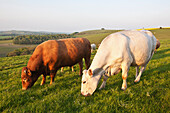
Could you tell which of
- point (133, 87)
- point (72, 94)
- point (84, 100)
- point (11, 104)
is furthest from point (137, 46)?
point (11, 104)

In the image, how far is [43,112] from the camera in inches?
144

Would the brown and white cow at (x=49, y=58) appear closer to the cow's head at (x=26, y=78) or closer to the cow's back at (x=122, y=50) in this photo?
the cow's head at (x=26, y=78)

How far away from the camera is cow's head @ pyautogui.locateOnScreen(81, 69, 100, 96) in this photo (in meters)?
4.18

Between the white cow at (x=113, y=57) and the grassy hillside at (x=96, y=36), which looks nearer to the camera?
the white cow at (x=113, y=57)

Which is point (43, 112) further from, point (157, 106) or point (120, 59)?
point (157, 106)

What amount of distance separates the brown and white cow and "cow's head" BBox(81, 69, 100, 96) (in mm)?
2504

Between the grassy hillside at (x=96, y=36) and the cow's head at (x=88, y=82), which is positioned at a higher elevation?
the grassy hillside at (x=96, y=36)

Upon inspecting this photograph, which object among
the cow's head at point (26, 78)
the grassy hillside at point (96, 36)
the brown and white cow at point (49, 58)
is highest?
the grassy hillside at point (96, 36)

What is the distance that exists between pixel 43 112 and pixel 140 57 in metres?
4.65

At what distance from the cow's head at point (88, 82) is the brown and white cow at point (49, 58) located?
2.50m

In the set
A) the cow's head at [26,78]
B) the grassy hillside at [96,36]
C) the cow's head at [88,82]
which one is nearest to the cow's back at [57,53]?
the cow's head at [26,78]

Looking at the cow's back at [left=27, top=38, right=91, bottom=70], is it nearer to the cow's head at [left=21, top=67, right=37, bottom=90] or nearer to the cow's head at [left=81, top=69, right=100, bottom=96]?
the cow's head at [left=21, top=67, right=37, bottom=90]

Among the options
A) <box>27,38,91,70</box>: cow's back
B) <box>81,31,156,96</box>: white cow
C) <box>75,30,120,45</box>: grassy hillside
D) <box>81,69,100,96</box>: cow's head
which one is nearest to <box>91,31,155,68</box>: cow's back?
<box>81,31,156,96</box>: white cow

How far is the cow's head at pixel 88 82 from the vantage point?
13.7 feet
